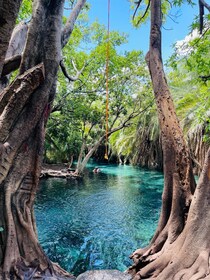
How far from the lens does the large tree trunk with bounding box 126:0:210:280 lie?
3.06 meters

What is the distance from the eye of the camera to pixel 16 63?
3748 mm

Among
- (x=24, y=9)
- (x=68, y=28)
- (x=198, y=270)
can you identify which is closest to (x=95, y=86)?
(x=24, y=9)

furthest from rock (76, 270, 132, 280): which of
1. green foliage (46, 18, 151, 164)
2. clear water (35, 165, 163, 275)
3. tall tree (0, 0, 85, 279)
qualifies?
green foliage (46, 18, 151, 164)

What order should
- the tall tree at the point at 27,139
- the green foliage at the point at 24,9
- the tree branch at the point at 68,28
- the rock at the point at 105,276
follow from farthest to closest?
the green foliage at the point at 24,9, the tree branch at the point at 68,28, the rock at the point at 105,276, the tall tree at the point at 27,139

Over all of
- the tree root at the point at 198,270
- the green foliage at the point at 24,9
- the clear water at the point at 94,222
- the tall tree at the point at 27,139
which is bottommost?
the clear water at the point at 94,222

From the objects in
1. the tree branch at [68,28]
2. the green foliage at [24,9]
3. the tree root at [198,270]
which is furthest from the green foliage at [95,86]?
the tree root at [198,270]

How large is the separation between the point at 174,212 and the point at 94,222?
4.26m

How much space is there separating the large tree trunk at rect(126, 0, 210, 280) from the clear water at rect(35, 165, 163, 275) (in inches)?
58.5

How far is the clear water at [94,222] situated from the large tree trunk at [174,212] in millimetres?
1485

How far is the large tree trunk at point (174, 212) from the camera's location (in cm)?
306

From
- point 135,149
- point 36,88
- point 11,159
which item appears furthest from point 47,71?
point 135,149

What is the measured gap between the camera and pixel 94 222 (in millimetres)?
7426

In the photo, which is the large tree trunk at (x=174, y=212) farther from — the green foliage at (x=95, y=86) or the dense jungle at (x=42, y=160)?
the green foliage at (x=95, y=86)

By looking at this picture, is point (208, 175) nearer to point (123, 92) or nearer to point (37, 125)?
point (37, 125)
